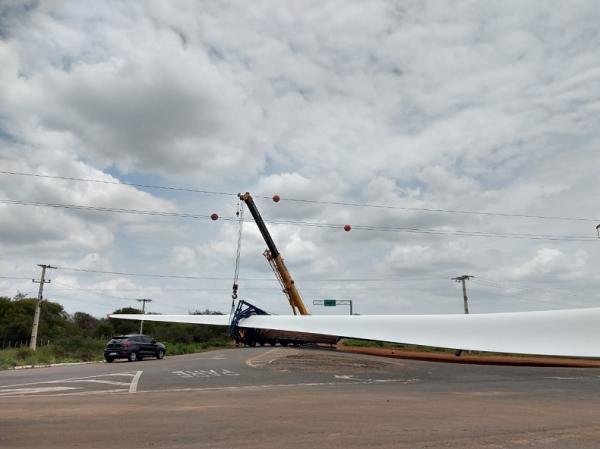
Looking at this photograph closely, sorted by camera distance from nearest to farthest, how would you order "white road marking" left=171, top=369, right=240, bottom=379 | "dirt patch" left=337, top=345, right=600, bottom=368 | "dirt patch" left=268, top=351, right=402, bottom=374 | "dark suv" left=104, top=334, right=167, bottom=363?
"white road marking" left=171, top=369, right=240, bottom=379 < "dirt patch" left=268, top=351, right=402, bottom=374 < "dark suv" left=104, top=334, right=167, bottom=363 < "dirt patch" left=337, top=345, right=600, bottom=368

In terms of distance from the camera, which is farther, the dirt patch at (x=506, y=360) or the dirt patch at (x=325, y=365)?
the dirt patch at (x=506, y=360)

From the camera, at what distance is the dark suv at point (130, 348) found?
26891 millimetres

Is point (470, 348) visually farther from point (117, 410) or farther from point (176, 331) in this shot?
point (176, 331)

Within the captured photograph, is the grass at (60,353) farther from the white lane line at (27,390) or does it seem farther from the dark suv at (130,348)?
the white lane line at (27,390)

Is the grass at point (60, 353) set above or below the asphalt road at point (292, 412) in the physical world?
above

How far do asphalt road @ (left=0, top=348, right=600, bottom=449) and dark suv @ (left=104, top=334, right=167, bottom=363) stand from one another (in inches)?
365

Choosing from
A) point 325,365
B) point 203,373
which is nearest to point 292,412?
point 203,373

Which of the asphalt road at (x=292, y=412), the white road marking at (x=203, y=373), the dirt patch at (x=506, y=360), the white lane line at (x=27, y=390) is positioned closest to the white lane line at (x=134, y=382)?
the asphalt road at (x=292, y=412)

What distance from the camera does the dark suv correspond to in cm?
2689

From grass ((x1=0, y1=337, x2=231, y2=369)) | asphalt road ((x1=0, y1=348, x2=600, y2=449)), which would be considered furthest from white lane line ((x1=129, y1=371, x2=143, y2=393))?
grass ((x1=0, y1=337, x2=231, y2=369))

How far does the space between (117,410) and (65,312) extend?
277 ft

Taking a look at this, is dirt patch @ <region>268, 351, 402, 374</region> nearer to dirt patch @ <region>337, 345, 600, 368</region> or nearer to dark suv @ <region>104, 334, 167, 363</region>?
dirt patch @ <region>337, 345, 600, 368</region>

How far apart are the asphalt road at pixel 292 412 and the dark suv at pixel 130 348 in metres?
9.28

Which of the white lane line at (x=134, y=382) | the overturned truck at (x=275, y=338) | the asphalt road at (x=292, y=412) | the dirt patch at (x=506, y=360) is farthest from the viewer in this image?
the overturned truck at (x=275, y=338)
